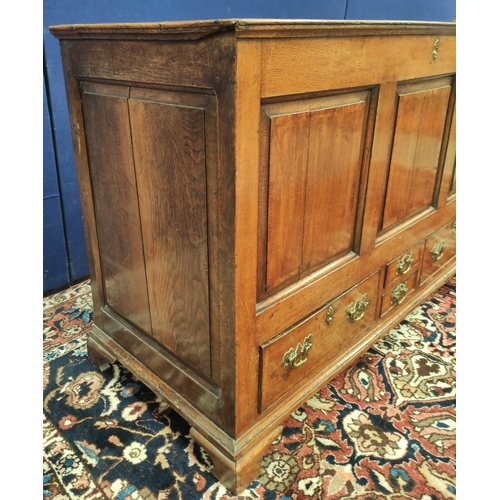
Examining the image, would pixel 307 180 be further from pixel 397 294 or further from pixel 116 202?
pixel 397 294

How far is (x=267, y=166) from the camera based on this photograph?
3.02 ft

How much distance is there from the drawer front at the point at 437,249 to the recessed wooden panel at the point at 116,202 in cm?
110

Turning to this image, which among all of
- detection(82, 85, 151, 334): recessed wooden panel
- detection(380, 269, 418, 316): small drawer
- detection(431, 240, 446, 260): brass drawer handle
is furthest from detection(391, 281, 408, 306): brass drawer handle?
detection(82, 85, 151, 334): recessed wooden panel

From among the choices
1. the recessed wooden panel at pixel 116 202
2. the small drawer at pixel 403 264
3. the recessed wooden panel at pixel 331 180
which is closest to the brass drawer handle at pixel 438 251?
the small drawer at pixel 403 264

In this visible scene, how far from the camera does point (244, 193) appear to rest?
87cm

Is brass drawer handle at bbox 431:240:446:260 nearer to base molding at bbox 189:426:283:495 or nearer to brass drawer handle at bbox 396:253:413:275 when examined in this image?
brass drawer handle at bbox 396:253:413:275

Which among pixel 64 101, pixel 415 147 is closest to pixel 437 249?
pixel 415 147

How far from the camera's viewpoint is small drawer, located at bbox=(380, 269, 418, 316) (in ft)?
5.15

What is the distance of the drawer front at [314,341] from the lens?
1.13 metres

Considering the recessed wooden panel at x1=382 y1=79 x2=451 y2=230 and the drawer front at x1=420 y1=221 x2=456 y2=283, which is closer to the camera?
the recessed wooden panel at x1=382 y1=79 x2=451 y2=230

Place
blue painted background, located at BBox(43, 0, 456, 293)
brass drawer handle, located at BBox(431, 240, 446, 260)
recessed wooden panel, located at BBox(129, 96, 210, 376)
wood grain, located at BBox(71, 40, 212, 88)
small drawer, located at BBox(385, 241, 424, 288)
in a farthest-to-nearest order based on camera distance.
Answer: brass drawer handle, located at BBox(431, 240, 446, 260)
blue painted background, located at BBox(43, 0, 456, 293)
small drawer, located at BBox(385, 241, 424, 288)
recessed wooden panel, located at BBox(129, 96, 210, 376)
wood grain, located at BBox(71, 40, 212, 88)

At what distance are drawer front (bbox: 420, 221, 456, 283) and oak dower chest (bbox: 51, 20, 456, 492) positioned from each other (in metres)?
0.30

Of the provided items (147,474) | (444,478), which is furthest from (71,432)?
(444,478)

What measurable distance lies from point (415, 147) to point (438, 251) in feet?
1.87
